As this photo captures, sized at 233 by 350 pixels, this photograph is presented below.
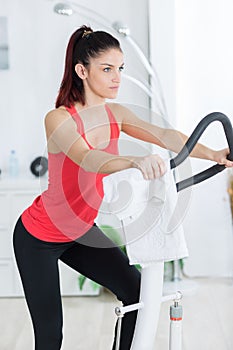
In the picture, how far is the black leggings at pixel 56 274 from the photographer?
217 centimetres

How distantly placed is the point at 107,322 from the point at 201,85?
5.15 ft

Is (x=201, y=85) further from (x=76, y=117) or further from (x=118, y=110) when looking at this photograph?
(x=76, y=117)

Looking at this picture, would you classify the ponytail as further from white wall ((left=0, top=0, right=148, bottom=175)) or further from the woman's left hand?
white wall ((left=0, top=0, right=148, bottom=175))

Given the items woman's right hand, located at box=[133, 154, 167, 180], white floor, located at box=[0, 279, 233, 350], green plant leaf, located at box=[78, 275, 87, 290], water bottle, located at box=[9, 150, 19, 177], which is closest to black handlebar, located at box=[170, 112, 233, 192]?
woman's right hand, located at box=[133, 154, 167, 180]

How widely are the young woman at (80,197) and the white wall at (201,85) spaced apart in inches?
74.9

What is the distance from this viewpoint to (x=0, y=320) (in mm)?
3582

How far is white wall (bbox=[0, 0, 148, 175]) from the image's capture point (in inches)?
165

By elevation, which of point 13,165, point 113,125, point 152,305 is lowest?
point 152,305

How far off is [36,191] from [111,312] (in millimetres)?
834

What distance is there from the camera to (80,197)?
2143 mm

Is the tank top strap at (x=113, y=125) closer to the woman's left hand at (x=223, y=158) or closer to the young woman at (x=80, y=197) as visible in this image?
the young woman at (x=80, y=197)

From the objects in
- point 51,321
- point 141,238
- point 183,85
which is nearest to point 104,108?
point 141,238

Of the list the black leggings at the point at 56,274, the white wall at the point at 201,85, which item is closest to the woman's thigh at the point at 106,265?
the black leggings at the point at 56,274

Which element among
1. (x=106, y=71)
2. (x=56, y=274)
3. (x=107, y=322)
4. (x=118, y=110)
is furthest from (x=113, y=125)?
(x=107, y=322)
